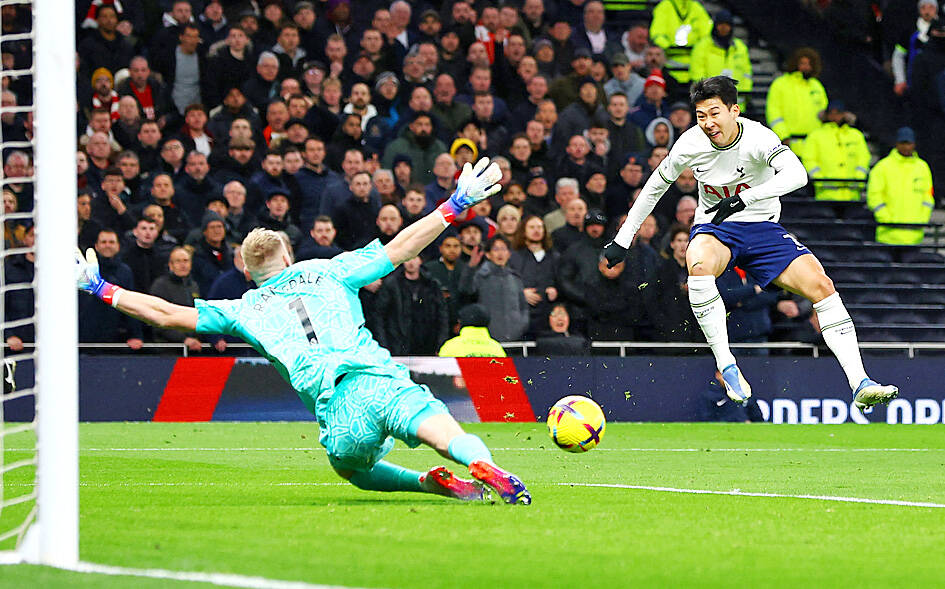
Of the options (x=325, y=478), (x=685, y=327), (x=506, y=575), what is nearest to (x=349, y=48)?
(x=685, y=327)

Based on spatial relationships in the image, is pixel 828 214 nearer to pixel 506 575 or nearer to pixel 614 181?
pixel 614 181

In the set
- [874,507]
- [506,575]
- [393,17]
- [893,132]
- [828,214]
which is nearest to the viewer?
[506,575]

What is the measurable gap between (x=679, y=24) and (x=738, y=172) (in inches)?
448

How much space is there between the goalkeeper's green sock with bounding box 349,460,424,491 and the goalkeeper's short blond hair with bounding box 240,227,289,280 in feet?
4.02

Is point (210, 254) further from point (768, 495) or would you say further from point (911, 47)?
point (911, 47)

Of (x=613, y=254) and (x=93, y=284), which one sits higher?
(x=613, y=254)

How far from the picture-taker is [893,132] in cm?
2225

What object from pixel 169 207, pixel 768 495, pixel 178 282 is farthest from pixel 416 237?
pixel 169 207

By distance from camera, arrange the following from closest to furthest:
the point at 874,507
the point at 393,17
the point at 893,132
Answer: the point at 874,507, the point at 393,17, the point at 893,132

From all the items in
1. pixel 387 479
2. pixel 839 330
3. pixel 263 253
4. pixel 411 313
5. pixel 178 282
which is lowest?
pixel 387 479

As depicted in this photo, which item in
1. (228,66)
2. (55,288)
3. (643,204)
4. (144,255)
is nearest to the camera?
(55,288)

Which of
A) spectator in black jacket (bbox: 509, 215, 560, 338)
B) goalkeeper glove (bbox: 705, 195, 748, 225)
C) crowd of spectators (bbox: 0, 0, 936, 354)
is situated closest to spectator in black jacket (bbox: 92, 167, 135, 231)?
crowd of spectators (bbox: 0, 0, 936, 354)

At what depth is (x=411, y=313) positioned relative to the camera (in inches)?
653

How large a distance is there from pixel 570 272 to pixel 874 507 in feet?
30.5
